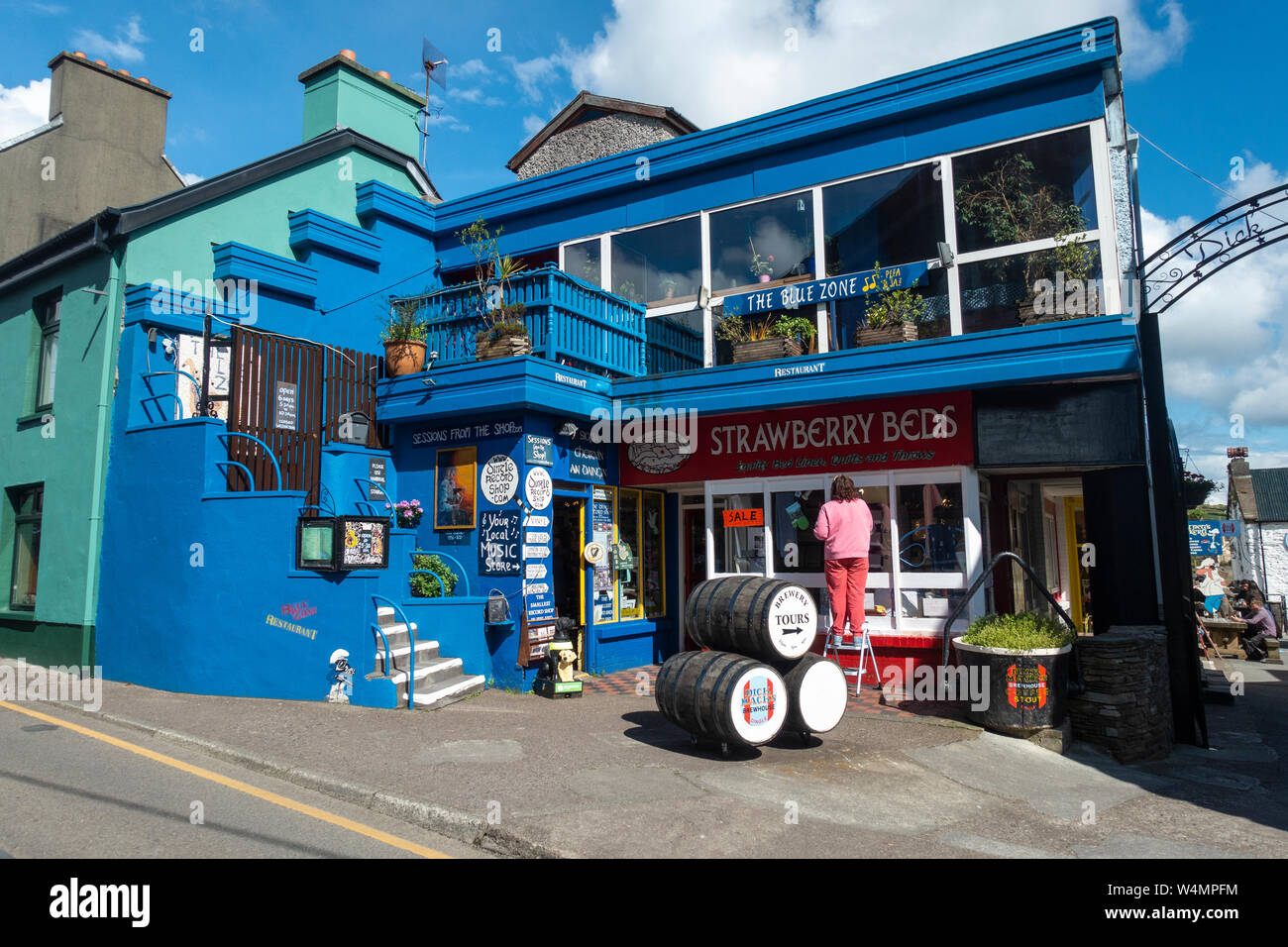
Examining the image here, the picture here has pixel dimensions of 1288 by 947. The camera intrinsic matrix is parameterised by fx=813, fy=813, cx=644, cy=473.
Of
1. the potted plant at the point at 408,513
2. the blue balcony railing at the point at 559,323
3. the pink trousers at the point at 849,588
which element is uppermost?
the blue balcony railing at the point at 559,323

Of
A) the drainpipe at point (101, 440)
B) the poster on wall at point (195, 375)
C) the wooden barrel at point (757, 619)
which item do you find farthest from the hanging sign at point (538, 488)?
the drainpipe at point (101, 440)

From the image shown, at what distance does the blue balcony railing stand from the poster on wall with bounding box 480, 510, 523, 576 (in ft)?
7.25

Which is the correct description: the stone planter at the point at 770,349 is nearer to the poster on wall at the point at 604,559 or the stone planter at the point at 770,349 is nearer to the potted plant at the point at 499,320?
the poster on wall at the point at 604,559

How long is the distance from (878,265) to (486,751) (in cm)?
783

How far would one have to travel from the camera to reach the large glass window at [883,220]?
1061 cm

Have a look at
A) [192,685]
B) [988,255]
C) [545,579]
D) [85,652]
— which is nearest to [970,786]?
[545,579]

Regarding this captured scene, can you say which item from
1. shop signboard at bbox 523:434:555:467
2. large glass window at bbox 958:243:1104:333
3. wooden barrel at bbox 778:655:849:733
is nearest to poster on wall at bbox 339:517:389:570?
shop signboard at bbox 523:434:555:467

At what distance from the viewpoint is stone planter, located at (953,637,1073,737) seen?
25.0 ft

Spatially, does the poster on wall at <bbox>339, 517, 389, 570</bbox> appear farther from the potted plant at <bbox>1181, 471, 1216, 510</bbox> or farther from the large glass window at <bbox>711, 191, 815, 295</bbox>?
the potted plant at <bbox>1181, 471, 1216, 510</bbox>

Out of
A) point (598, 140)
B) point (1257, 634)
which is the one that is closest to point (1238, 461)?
point (1257, 634)

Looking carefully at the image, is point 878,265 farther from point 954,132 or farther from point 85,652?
point 85,652

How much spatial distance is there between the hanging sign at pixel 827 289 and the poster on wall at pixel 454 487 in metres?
4.30

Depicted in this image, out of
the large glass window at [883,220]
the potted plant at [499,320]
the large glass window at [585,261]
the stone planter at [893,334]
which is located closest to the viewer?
the stone planter at [893,334]
